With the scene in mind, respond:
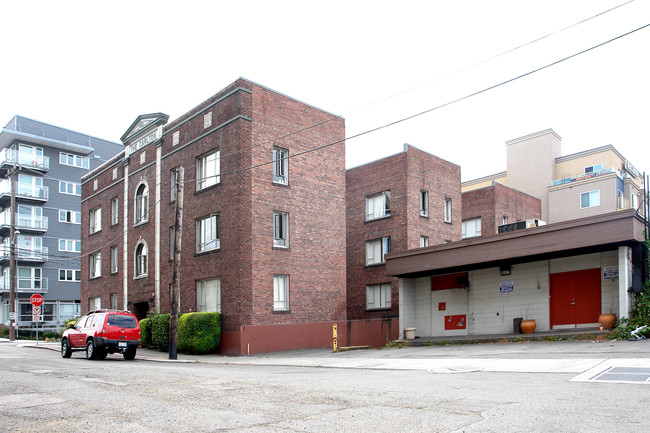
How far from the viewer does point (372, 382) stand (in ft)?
38.3

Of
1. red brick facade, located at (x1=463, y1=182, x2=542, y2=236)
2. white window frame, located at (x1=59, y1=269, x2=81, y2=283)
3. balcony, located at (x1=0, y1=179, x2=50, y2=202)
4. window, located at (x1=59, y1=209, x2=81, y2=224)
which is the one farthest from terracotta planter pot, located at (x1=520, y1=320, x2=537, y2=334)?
window, located at (x1=59, y1=209, x2=81, y2=224)

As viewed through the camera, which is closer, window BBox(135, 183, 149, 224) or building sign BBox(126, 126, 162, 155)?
building sign BBox(126, 126, 162, 155)

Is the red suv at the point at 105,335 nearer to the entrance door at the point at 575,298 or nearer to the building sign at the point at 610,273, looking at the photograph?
the entrance door at the point at 575,298

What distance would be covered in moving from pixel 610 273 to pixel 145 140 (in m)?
25.6

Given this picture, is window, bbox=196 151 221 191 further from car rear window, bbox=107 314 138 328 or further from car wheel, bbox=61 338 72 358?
car wheel, bbox=61 338 72 358

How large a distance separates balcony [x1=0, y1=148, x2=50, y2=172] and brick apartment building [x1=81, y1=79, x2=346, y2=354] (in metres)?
30.5

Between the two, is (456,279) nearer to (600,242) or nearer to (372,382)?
(600,242)

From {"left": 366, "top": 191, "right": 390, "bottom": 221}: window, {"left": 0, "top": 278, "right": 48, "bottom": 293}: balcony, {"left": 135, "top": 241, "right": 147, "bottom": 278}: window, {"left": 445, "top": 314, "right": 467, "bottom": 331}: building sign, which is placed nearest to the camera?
{"left": 445, "top": 314, "right": 467, "bottom": 331}: building sign

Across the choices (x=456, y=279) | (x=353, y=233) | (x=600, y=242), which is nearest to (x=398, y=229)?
(x=353, y=233)

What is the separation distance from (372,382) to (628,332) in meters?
10.9

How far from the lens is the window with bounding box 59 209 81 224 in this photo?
61250 mm

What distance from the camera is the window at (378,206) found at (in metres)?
33.8

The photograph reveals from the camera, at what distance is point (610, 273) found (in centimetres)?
2062

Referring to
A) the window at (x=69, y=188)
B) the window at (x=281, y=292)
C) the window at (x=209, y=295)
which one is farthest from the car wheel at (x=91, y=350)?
the window at (x=69, y=188)
